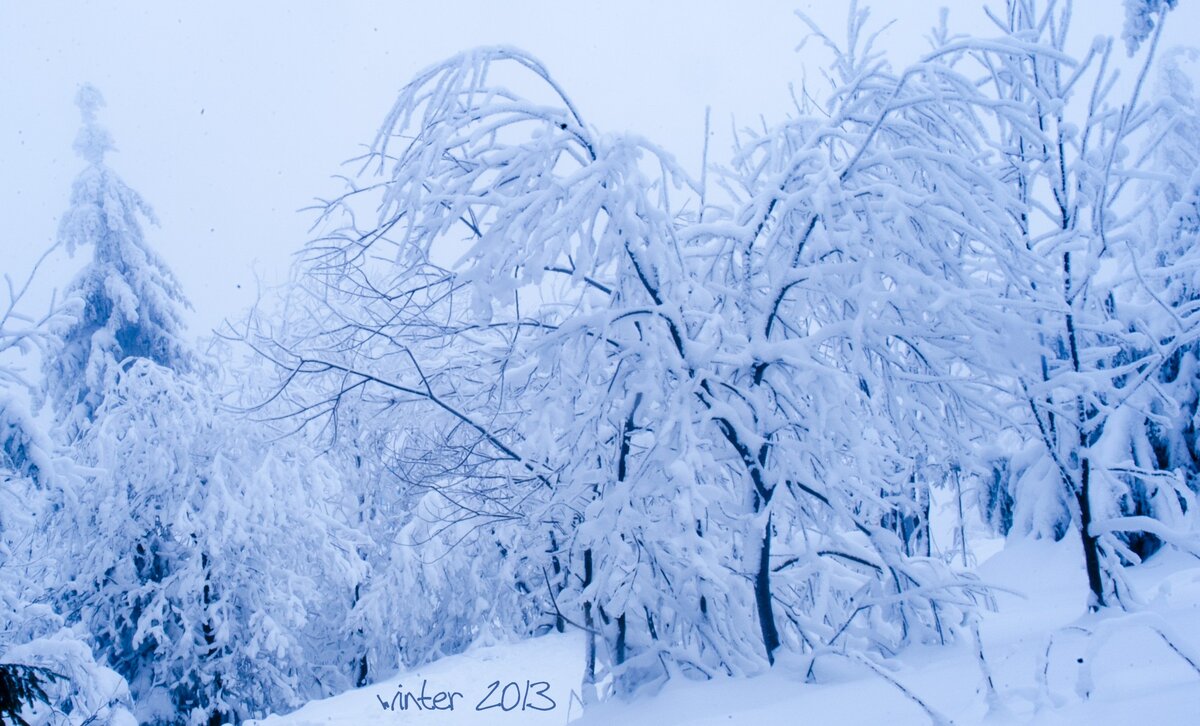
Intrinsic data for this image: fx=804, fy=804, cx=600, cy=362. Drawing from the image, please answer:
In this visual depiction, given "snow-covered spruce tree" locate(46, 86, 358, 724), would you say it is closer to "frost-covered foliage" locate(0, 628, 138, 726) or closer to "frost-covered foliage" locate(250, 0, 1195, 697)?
"frost-covered foliage" locate(0, 628, 138, 726)

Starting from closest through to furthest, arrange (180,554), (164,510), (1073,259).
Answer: (1073,259) → (164,510) → (180,554)

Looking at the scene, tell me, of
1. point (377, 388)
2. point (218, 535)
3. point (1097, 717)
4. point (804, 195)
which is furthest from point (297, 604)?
point (1097, 717)

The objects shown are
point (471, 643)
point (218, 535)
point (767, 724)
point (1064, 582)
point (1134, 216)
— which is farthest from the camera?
point (471, 643)

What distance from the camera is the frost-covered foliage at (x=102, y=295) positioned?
14289mm

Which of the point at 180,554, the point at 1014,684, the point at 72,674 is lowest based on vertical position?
the point at 1014,684

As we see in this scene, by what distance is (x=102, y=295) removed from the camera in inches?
572

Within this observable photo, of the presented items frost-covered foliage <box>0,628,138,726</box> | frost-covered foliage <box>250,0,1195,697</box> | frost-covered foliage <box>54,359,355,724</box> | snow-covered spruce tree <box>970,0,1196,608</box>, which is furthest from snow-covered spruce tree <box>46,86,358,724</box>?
snow-covered spruce tree <box>970,0,1196,608</box>

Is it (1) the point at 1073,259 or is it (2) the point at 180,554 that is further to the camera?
(2) the point at 180,554

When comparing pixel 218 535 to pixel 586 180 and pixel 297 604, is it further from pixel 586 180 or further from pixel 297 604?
pixel 586 180

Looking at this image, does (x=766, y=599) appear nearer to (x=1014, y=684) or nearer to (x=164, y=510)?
(x=1014, y=684)

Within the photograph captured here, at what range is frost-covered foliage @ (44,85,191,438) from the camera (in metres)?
14.3

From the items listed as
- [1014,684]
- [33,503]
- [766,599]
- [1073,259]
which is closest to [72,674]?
[33,503]

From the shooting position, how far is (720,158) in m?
6.39

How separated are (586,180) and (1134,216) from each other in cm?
411
